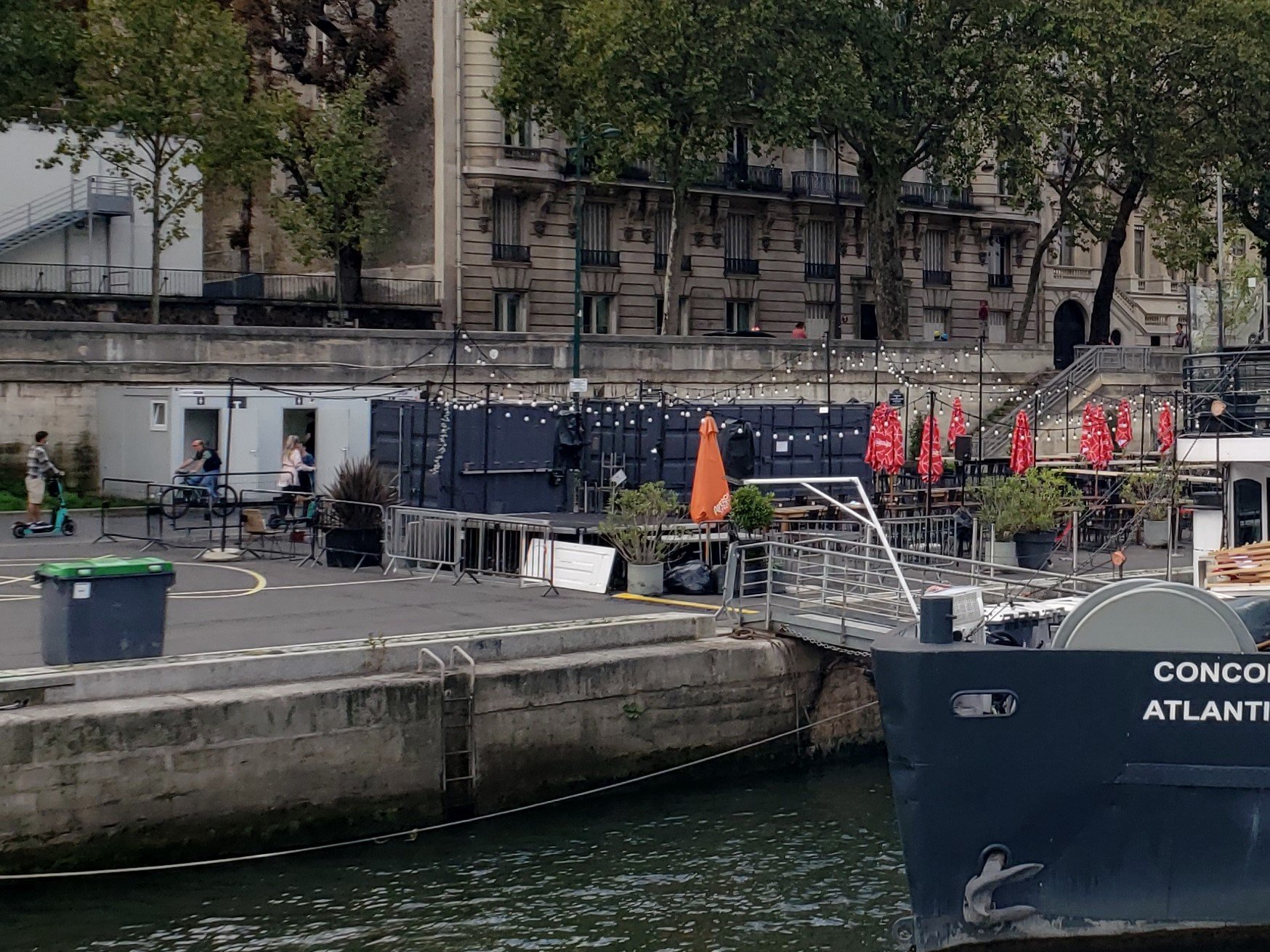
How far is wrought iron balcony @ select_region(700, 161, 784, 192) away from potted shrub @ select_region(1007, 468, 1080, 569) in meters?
31.1

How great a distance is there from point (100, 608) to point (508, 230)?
38211mm

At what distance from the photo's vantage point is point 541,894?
16.1 m

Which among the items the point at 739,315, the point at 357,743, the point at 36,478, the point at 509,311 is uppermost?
the point at 739,315

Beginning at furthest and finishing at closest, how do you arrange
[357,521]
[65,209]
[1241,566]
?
[65,209] → [357,521] → [1241,566]

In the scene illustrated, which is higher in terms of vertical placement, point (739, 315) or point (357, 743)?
point (739, 315)

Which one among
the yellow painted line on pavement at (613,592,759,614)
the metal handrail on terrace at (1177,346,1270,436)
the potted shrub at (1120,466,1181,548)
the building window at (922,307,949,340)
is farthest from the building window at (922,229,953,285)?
the metal handrail on terrace at (1177,346,1270,436)

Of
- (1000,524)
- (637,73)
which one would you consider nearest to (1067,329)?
(637,73)

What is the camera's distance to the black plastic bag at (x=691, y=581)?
23938mm

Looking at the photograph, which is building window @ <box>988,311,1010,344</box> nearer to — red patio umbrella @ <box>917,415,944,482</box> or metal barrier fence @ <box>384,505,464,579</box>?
red patio umbrella @ <box>917,415,944,482</box>

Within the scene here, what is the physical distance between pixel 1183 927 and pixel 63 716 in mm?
9055

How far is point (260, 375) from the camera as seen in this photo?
37.2m

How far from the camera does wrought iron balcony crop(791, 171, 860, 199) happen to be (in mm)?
59875

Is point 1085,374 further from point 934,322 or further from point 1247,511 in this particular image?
point 1247,511

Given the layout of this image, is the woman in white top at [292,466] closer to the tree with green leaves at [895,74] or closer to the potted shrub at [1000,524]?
the potted shrub at [1000,524]
